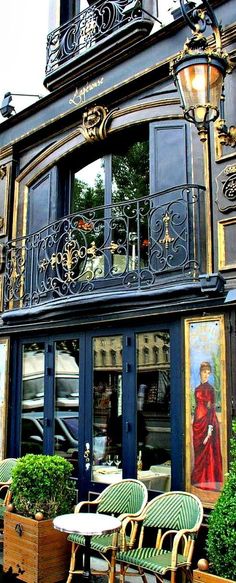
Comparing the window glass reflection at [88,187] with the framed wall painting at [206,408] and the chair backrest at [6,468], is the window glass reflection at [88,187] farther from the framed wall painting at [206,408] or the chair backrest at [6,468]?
the chair backrest at [6,468]

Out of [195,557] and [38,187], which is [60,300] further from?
[195,557]

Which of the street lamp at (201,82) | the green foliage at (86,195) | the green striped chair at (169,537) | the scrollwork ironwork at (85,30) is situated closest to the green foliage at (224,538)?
the green striped chair at (169,537)

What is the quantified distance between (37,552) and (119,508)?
37.1 inches

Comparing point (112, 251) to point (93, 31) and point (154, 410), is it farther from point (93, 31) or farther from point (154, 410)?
point (93, 31)

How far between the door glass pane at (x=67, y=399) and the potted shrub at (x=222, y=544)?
3.17 meters

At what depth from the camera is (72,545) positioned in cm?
578

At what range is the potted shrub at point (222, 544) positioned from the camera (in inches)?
165

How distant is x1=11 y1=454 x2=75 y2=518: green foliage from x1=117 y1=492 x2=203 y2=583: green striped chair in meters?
0.92

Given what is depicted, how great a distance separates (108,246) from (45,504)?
320cm

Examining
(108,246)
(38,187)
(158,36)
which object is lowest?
(108,246)

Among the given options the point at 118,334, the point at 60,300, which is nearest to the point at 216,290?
the point at 118,334

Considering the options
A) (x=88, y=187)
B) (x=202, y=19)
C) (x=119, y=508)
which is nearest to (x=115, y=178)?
(x=88, y=187)

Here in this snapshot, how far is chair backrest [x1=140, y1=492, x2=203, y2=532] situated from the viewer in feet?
17.8

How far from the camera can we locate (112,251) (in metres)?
7.34
